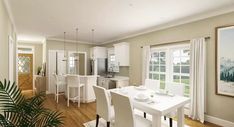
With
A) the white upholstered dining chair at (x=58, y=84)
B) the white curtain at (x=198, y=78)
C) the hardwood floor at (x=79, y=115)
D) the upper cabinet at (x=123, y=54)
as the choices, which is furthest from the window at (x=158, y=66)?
the white upholstered dining chair at (x=58, y=84)

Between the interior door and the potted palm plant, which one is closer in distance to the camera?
the potted palm plant

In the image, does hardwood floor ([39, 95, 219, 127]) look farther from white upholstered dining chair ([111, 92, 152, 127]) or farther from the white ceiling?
the white ceiling

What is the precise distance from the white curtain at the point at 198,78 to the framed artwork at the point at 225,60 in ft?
0.92

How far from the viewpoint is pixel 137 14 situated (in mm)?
3189

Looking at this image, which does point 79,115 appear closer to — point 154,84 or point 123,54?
point 154,84

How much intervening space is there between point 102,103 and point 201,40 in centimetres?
270

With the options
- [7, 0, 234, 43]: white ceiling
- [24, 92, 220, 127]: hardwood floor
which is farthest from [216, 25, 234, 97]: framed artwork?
[24, 92, 220, 127]: hardwood floor

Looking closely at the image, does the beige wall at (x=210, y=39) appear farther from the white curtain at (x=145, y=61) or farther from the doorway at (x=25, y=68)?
the doorway at (x=25, y=68)

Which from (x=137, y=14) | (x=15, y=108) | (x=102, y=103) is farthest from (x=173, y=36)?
(x=15, y=108)

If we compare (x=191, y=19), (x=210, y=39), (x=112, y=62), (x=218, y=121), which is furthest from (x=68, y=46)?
(x=218, y=121)

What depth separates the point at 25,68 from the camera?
7055mm

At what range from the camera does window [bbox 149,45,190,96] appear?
3.65m

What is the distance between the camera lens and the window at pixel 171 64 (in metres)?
3.65

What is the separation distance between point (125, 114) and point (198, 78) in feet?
7.42
